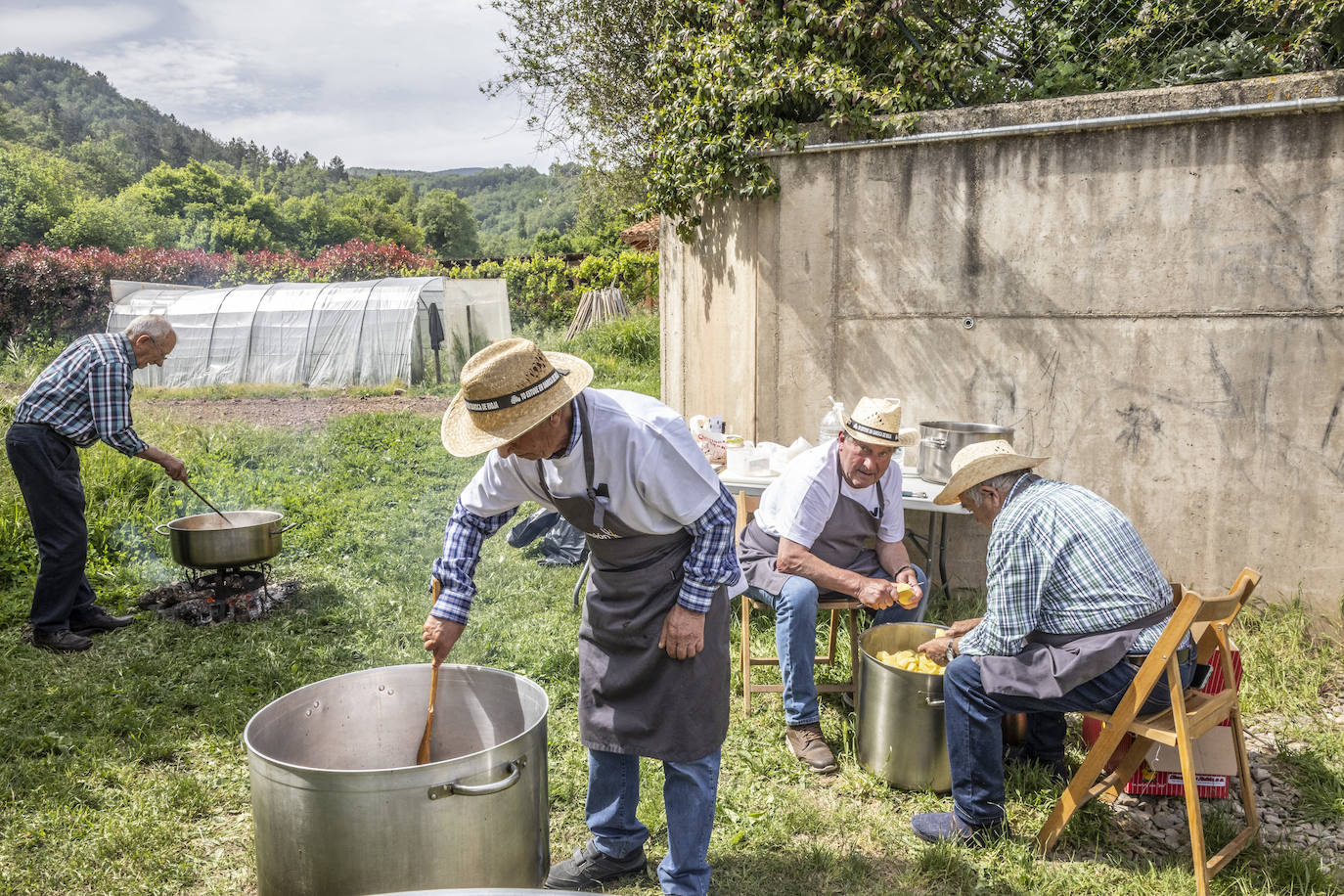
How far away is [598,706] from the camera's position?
8.95 feet

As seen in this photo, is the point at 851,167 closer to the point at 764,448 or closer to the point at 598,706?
the point at 764,448

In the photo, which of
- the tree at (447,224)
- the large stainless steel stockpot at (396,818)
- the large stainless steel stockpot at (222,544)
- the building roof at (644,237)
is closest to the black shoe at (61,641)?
the large stainless steel stockpot at (222,544)

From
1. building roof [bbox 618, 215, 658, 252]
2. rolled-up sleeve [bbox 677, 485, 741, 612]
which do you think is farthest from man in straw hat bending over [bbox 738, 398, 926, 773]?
building roof [bbox 618, 215, 658, 252]

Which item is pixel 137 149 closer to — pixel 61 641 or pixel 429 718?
pixel 61 641

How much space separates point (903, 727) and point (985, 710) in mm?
549

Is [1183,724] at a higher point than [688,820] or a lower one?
higher

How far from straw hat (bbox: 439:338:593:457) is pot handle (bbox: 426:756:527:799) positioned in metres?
0.81

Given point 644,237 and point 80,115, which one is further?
point 80,115

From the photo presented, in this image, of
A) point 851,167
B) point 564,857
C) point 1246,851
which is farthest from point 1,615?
point 1246,851

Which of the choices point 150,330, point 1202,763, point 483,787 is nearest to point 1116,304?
point 1202,763

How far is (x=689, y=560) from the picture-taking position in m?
2.51

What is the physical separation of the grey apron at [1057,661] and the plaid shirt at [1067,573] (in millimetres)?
28

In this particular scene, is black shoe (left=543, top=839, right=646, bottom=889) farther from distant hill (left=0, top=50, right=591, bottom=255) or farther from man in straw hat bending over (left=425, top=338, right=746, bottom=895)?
distant hill (left=0, top=50, right=591, bottom=255)

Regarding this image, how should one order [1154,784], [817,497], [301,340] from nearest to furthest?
[1154,784]
[817,497]
[301,340]
